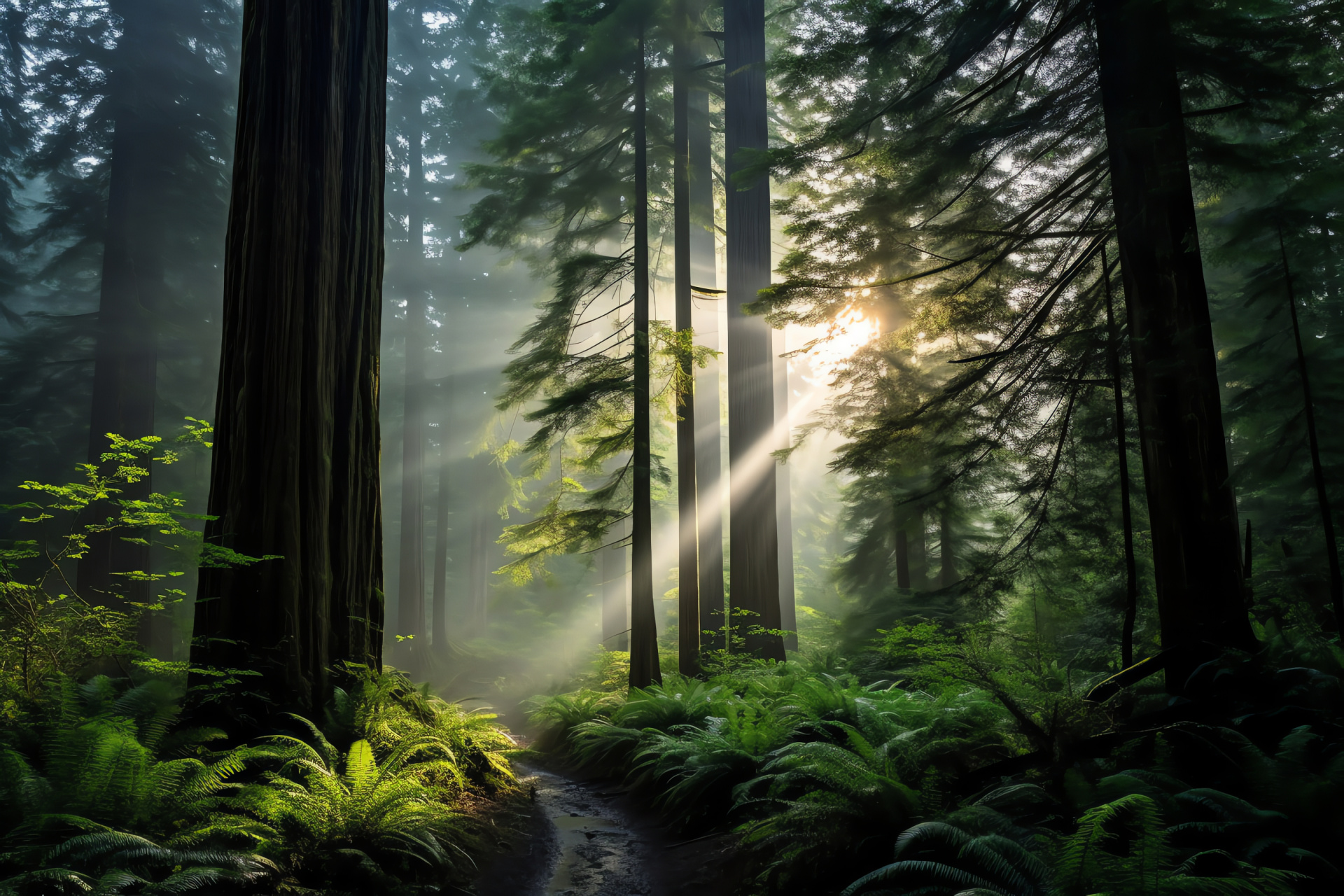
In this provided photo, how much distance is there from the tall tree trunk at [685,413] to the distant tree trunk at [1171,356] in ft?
21.0

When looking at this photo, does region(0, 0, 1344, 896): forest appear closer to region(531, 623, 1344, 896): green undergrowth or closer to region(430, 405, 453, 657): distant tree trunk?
region(531, 623, 1344, 896): green undergrowth

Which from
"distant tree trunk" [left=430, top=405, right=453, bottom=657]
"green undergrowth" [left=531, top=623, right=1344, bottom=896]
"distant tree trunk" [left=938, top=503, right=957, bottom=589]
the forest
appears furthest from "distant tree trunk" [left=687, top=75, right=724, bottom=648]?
"distant tree trunk" [left=430, top=405, right=453, bottom=657]

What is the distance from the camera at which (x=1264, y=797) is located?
2.63 meters

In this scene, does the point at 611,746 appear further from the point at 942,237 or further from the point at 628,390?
the point at 942,237

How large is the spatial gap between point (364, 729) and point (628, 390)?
6.35 metres

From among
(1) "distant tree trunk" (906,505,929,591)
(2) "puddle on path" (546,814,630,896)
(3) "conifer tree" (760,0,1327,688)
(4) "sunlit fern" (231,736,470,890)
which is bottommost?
(2) "puddle on path" (546,814,630,896)

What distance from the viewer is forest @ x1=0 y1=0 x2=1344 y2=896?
2898 mm

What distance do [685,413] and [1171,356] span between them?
6868mm

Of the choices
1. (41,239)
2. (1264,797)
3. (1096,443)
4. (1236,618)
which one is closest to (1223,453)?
(1236,618)

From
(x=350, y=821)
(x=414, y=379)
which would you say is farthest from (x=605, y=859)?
(x=414, y=379)

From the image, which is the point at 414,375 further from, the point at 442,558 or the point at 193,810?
the point at 193,810

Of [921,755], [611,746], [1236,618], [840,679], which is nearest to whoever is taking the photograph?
[921,755]

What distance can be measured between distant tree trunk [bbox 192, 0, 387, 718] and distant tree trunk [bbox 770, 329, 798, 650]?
184 inches

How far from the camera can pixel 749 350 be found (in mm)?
10227
